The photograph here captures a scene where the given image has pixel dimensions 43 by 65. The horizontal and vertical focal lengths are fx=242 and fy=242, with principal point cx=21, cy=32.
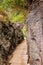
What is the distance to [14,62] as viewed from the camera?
9609 mm

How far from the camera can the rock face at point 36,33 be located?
19.2ft

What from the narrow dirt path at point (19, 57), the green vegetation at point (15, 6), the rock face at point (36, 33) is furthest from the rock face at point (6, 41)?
the rock face at point (36, 33)

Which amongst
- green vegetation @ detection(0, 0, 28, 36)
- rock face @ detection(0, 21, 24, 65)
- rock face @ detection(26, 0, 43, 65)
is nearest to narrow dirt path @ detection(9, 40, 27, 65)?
rock face @ detection(0, 21, 24, 65)

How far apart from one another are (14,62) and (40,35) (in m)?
3.93

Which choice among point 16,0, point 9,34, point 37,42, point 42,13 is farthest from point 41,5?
point 9,34

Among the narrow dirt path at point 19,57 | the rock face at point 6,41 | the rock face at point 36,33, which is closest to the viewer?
the rock face at point 36,33

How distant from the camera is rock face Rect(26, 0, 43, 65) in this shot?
5.86m

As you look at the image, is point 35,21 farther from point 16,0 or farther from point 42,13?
point 16,0

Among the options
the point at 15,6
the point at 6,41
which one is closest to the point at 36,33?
the point at 6,41

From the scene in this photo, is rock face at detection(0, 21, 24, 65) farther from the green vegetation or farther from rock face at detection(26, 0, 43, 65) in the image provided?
rock face at detection(26, 0, 43, 65)

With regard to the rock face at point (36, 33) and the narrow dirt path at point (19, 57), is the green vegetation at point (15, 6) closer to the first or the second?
the narrow dirt path at point (19, 57)

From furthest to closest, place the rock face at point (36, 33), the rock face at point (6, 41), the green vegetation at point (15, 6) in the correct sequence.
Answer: the green vegetation at point (15, 6) → the rock face at point (6, 41) → the rock face at point (36, 33)

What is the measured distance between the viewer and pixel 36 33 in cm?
615

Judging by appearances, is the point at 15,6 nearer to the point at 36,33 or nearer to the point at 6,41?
the point at 6,41
